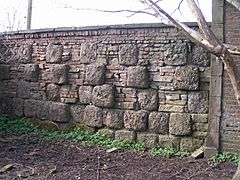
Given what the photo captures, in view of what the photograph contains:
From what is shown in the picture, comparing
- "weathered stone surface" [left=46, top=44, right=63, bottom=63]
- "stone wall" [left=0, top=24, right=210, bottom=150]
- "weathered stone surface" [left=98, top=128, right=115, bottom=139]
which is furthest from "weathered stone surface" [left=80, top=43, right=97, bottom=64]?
"weathered stone surface" [left=98, top=128, right=115, bottom=139]

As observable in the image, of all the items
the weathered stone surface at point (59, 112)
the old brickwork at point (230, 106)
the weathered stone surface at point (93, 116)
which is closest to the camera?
the old brickwork at point (230, 106)

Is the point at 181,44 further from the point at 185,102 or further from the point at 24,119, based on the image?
the point at 24,119

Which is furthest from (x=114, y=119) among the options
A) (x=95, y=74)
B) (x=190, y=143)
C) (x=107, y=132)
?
(x=190, y=143)

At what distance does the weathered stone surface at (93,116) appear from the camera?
6.26 m

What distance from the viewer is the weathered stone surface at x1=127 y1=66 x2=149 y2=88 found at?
5.86 meters

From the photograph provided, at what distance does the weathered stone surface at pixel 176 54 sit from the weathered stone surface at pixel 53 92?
2.48 meters

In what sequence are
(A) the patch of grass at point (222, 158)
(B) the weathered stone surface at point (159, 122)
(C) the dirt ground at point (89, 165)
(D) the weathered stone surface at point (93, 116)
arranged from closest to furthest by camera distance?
(C) the dirt ground at point (89, 165) < (A) the patch of grass at point (222, 158) < (B) the weathered stone surface at point (159, 122) < (D) the weathered stone surface at point (93, 116)

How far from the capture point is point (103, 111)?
625 centimetres

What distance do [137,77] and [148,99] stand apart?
0.46 metres

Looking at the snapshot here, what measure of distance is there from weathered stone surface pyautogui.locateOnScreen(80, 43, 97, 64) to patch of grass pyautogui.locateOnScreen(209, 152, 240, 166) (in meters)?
2.97

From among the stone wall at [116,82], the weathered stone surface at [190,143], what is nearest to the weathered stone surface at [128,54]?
the stone wall at [116,82]

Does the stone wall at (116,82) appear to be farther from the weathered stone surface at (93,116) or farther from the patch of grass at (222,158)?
the patch of grass at (222,158)

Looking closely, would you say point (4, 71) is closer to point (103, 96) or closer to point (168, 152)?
point (103, 96)

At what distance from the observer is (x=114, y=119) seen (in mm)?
6109
